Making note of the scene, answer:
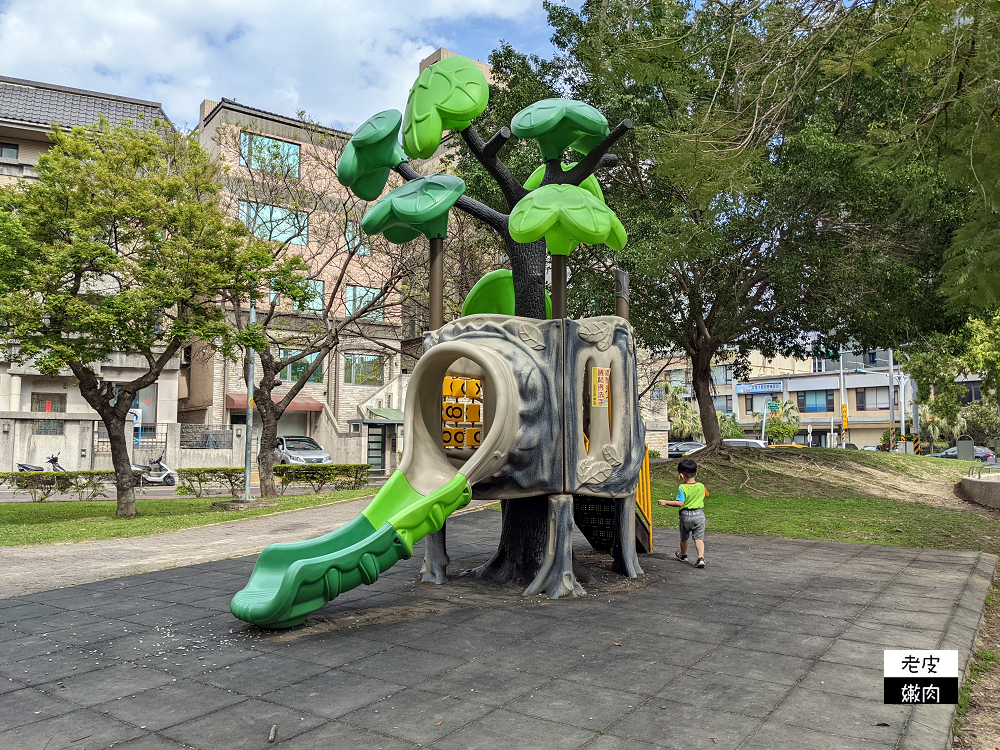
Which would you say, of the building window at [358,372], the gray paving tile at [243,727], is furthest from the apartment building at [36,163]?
the gray paving tile at [243,727]

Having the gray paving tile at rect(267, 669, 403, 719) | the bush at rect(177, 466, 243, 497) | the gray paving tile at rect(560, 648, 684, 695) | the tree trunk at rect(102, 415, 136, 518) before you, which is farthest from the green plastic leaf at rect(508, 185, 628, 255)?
the bush at rect(177, 466, 243, 497)

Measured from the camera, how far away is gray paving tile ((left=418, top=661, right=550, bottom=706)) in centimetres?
452

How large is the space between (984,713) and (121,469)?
17.6 m

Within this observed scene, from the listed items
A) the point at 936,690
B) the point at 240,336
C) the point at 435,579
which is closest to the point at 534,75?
the point at 240,336

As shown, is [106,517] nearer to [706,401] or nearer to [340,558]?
[340,558]

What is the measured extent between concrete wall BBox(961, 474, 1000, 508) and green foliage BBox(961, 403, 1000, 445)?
32.5m

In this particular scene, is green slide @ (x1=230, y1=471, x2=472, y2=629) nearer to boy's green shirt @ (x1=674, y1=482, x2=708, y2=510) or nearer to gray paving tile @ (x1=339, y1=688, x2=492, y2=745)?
gray paving tile @ (x1=339, y1=688, x2=492, y2=745)

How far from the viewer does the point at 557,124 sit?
7.68m

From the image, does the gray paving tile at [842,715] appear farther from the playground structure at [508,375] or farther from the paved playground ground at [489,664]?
the playground structure at [508,375]

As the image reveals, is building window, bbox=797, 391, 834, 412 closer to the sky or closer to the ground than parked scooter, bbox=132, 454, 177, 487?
closer to the sky

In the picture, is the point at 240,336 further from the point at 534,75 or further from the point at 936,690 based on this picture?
the point at 936,690

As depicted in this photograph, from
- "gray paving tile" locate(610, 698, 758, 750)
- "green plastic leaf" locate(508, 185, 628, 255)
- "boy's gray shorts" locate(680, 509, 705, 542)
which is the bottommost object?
"gray paving tile" locate(610, 698, 758, 750)

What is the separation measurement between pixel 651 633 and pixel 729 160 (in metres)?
4.79

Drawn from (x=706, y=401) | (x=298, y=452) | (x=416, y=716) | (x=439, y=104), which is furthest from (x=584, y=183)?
(x=298, y=452)
